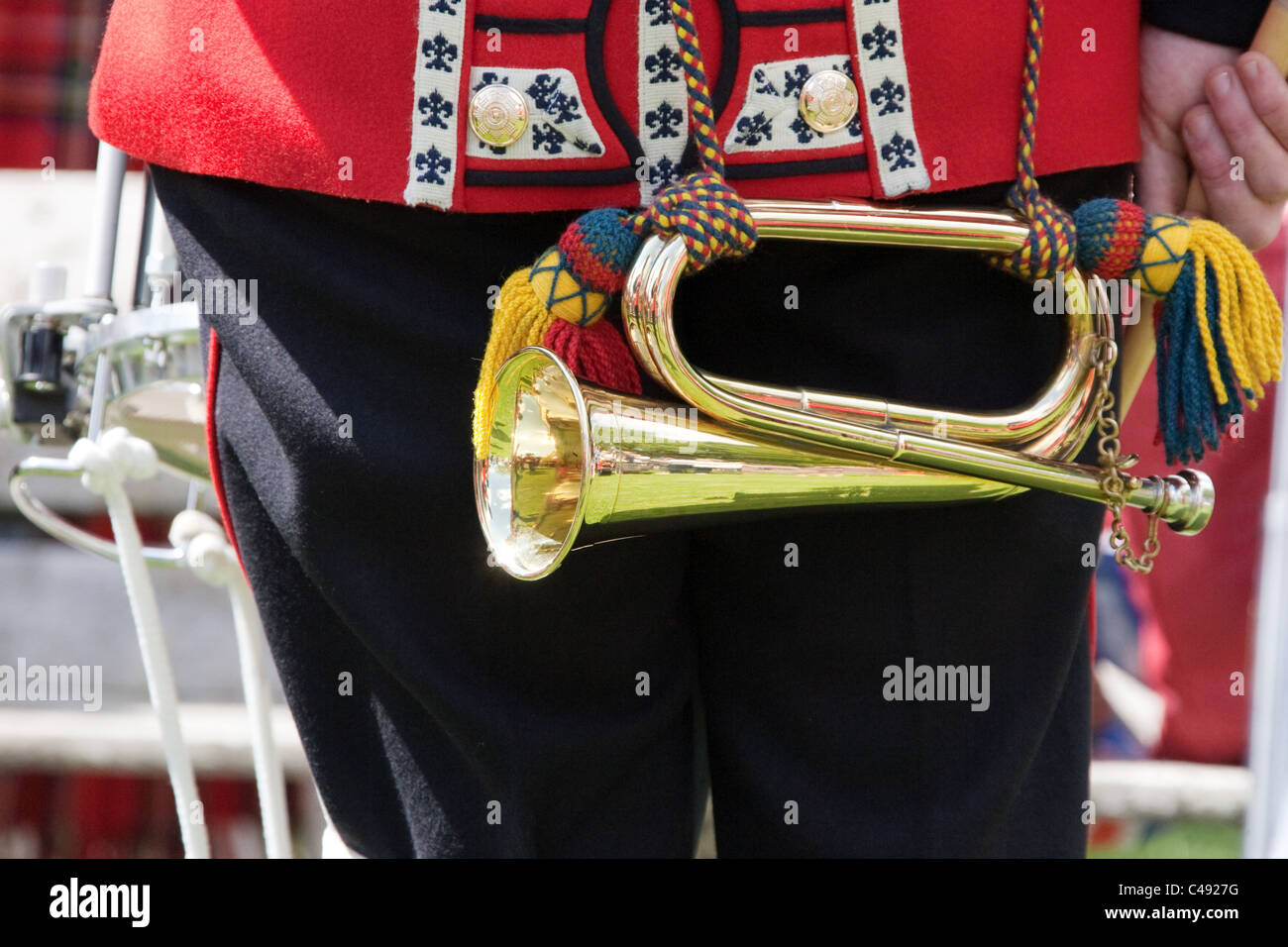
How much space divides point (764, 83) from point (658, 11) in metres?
0.07

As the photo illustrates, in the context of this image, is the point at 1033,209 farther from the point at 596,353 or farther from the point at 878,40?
the point at 596,353

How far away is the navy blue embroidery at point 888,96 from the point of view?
76 cm

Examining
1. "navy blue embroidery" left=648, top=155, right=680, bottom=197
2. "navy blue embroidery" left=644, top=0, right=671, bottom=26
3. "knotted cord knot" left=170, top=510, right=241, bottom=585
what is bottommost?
"knotted cord knot" left=170, top=510, right=241, bottom=585

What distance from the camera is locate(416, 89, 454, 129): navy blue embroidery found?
75 centimetres

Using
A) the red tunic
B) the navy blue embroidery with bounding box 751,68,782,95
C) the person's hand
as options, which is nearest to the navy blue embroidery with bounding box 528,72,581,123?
the red tunic

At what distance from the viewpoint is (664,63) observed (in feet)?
2.44

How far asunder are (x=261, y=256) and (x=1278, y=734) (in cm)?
145

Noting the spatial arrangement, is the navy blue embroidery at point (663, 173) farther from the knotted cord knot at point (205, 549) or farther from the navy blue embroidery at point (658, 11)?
the knotted cord knot at point (205, 549)

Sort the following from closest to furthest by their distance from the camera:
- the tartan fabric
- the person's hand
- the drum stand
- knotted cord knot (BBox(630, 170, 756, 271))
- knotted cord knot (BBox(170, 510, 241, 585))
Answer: knotted cord knot (BBox(630, 170, 756, 271)), the person's hand, the drum stand, knotted cord knot (BBox(170, 510, 241, 585)), the tartan fabric

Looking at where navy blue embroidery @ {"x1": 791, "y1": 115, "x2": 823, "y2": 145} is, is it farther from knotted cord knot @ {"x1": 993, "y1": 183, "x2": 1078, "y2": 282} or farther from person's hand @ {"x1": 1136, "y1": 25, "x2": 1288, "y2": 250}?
person's hand @ {"x1": 1136, "y1": 25, "x2": 1288, "y2": 250}

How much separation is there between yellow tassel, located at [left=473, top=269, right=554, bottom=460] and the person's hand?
0.41 meters

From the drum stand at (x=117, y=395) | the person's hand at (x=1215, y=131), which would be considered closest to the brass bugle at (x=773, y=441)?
the person's hand at (x=1215, y=131)
